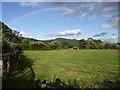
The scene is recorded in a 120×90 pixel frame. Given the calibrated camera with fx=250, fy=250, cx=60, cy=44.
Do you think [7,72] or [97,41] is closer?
[7,72]

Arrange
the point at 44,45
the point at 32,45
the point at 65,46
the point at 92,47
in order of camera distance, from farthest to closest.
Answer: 1. the point at 92,47
2. the point at 65,46
3. the point at 44,45
4. the point at 32,45

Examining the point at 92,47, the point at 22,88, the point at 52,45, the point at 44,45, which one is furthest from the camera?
the point at 92,47

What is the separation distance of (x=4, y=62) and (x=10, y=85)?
284cm

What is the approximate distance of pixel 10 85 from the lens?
8.57 m

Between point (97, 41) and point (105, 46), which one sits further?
point (97, 41)

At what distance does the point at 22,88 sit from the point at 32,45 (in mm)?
54707

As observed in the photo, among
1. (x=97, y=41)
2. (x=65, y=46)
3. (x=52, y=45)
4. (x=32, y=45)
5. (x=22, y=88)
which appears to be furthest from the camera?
(x=97, y=41)

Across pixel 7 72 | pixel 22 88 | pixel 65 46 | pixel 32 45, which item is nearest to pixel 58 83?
pixel 22 88

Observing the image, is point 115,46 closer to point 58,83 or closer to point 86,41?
point 86,41

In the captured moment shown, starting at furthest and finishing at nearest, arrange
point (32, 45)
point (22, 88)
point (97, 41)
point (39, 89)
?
point (97, 41) → point (32, 45) → point (22, 88) → point (39, 89)

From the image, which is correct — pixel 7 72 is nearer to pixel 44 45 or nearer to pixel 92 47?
pixel 44 45

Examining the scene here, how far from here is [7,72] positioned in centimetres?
1128

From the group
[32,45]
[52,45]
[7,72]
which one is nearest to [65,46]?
[52,45]

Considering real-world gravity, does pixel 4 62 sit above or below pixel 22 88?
above
